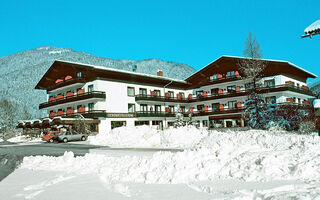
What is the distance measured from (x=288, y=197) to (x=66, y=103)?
43.2 metres

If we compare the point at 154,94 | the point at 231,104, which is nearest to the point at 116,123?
the point at 154,94

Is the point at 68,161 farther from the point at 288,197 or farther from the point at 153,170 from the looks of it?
the point at 288,197

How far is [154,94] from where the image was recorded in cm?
4853

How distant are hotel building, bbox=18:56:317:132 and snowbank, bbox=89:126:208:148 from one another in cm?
1234

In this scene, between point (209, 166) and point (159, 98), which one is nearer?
point (209, 166)

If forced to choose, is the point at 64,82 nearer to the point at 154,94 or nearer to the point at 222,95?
the point at 154,94

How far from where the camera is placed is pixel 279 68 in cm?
4300

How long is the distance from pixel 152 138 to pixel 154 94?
25830 mm

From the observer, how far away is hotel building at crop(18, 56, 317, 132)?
1629 inches

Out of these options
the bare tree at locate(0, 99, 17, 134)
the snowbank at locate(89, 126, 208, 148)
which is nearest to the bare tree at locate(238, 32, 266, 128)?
the snowbank at locate(89, 126, 208, 148)

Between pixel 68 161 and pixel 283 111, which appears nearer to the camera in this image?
pixel 68 161

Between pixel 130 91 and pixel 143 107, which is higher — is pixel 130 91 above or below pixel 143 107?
above

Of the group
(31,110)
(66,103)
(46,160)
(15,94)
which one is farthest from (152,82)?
(15,94)

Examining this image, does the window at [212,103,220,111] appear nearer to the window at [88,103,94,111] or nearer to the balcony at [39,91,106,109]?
the balcony at [39,91,106,109]
